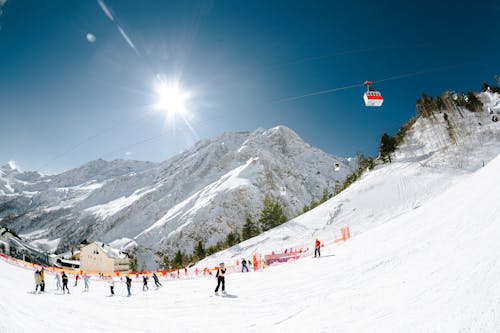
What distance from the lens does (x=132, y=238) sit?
140750mm

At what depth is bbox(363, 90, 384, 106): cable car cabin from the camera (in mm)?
12828

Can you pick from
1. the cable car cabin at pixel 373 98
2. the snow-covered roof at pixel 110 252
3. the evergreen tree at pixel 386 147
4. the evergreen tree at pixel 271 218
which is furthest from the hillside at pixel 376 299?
the snow-covered roof at pixel 110 252

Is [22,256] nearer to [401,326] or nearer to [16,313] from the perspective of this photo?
[16,313]

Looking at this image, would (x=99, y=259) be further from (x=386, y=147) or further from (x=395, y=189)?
(x=386, y=147)

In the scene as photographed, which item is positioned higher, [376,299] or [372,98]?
[372,98]

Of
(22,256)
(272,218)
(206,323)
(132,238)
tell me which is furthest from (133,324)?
(132,238)

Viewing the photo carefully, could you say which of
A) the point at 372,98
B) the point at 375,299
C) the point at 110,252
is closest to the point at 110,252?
the point at 110,252

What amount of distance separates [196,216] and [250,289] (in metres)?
127

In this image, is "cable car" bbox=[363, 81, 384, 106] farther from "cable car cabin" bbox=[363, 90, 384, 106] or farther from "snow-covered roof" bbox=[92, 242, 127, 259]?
"snow-covered roof" bbox=[92, 242, 127, 259]

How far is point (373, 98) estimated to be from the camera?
12891mm

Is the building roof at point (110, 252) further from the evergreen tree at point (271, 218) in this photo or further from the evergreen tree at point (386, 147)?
the evergreen tree at point (386, 147)

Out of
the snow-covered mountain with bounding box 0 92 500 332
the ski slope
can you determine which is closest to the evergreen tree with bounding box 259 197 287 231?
the snow-covered mountain with bounding box 0 92 500 332

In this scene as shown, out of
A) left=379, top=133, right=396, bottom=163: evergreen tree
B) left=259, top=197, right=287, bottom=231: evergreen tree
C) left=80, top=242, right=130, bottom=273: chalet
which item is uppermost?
left=379, top=133, right=396, bottom=163: evergreen tree

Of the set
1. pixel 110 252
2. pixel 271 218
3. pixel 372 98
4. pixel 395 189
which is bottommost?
pixel 110 252
